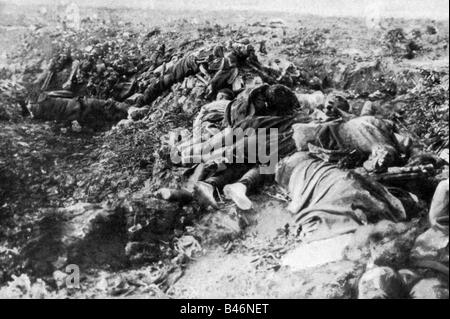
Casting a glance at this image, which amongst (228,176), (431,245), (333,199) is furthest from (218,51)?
(431,245)

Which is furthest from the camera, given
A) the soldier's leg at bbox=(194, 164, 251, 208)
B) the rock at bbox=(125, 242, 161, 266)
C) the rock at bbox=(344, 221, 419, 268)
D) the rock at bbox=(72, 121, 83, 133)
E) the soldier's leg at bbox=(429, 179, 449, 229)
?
the rock at bbox=(72, 121, 83, 133)

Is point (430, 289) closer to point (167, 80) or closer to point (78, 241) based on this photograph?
point (78, 241)

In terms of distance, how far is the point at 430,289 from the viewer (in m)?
7.91

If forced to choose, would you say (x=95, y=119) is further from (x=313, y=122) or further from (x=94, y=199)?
(x=313, y=122)

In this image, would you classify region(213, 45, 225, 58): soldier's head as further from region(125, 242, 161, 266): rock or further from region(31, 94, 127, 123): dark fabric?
region(125, 242, 161, 266): rock

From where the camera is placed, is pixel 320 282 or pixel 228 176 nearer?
pixel 320 282

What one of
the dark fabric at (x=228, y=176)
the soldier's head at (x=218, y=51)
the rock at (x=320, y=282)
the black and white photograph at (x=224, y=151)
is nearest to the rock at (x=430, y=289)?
the black and white photograph at (x=224, y=151)

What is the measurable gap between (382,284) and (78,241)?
147 inches

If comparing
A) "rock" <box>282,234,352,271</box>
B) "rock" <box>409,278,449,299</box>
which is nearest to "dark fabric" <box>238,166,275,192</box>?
"rock" <box>282,234,352,271</box>

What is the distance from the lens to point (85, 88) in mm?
10125

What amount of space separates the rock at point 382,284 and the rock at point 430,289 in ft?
0.57

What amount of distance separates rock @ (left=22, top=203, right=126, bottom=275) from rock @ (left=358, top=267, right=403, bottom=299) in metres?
2.95

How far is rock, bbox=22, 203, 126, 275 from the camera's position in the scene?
876cm
